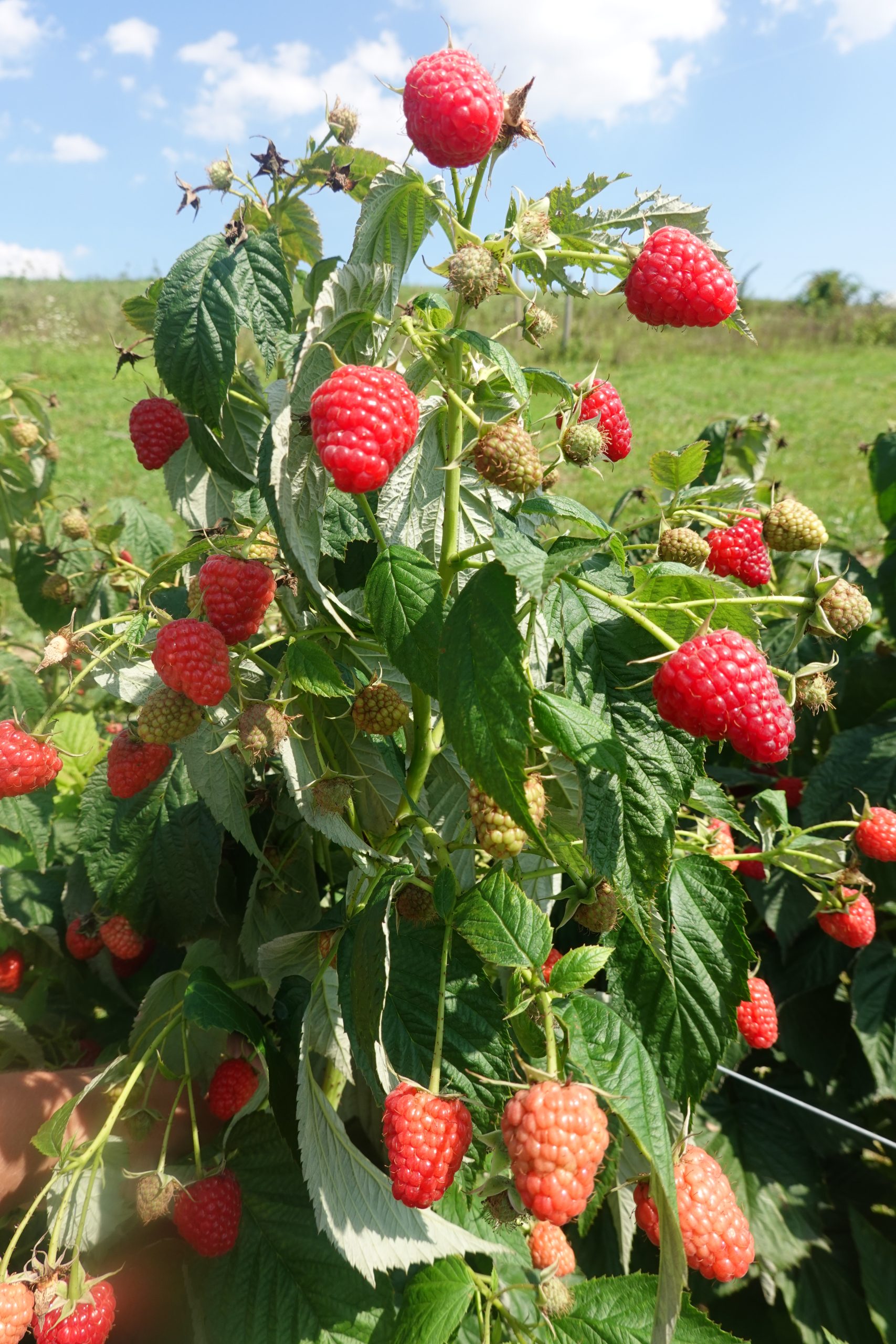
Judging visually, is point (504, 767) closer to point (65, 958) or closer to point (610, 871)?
point (610, 871)

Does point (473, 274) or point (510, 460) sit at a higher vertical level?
point (473, 274)

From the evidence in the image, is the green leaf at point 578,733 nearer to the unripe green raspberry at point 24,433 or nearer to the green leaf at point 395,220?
the green leaf at point 395,220

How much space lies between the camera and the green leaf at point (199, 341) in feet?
2.96

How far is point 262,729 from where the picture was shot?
84 centimetres

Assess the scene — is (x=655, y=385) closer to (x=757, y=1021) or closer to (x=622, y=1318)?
(x=757, y=1021)

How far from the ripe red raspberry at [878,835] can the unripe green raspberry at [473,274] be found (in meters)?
0.83

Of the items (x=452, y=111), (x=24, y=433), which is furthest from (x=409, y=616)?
(x=24, y=433)

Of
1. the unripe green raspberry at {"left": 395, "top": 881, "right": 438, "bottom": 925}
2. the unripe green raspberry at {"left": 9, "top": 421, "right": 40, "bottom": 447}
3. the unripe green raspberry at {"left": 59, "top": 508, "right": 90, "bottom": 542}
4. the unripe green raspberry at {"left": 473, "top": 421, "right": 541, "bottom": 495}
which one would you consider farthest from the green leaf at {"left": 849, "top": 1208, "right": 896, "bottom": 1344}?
the unripe green raspberry at {"left": 9, "top": 421, "right": 40, "bottom": 447}

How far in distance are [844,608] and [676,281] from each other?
33cm

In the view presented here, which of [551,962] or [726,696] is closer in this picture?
[726,696]

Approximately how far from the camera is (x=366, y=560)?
115cm

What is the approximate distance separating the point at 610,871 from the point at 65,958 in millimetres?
1203

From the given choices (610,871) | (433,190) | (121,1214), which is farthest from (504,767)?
(121,1214)

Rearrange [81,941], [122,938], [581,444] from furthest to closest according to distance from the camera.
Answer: [81,941] < [122,938] < [581,444]
